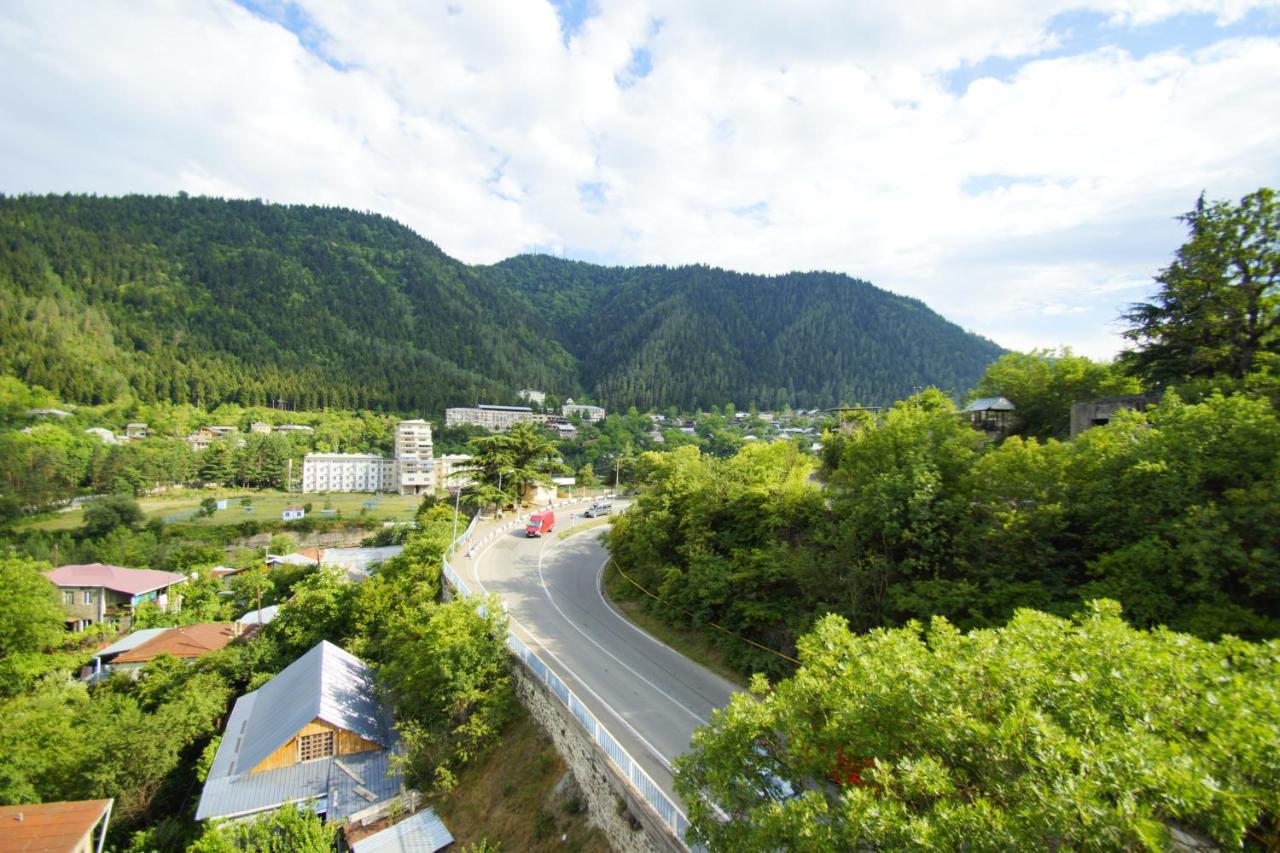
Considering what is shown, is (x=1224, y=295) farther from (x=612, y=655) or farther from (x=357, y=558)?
(x=357, y=558)

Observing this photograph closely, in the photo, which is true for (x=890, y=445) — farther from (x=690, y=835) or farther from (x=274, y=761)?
(x=274, y=761)

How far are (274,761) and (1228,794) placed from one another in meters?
21.0

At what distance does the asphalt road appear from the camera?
1354cm

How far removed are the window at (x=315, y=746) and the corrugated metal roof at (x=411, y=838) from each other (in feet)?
14.4

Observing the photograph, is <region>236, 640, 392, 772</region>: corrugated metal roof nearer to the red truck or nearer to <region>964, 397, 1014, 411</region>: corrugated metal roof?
the red truck

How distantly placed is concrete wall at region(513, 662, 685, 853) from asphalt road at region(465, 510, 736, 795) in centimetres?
92

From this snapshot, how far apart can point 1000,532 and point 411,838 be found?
15.6 meters

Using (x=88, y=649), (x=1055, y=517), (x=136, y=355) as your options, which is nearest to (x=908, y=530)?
(x=1055, y=517)

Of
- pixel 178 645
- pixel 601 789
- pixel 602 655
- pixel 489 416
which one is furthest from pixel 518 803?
pixel 489 416

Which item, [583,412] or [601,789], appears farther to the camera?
[583,412]

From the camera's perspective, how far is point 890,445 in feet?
52.0

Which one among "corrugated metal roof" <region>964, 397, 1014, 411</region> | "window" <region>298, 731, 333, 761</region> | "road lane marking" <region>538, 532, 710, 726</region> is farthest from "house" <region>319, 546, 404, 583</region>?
"corrugated metal roof" <region>964, 397, 1014, 411</region>

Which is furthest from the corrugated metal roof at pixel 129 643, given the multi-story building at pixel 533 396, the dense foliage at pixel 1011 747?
the multi-story building at pixel 533 396

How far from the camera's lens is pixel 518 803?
13.7m
